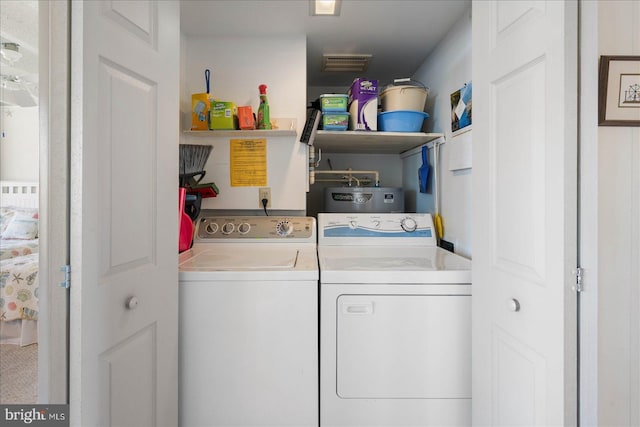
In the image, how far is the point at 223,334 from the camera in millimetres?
1363

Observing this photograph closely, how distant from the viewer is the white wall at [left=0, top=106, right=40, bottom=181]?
0.72m

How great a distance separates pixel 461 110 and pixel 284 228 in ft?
3.97

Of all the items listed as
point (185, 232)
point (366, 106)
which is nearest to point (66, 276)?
point (185, 232)

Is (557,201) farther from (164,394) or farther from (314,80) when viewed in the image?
(314,80)

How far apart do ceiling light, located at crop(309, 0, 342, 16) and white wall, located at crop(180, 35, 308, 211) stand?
299 millimetres

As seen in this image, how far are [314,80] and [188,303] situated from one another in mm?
2100

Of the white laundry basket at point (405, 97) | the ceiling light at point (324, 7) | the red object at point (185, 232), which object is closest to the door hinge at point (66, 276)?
the red object at point (185, 232)

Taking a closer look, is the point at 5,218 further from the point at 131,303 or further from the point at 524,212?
the point at 524,212

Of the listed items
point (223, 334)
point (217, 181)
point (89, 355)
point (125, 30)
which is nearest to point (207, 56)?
point (217, 181)

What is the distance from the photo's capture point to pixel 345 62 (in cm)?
237

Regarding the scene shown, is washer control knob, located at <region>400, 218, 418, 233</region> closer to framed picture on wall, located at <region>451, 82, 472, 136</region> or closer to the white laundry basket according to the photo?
framed picture on wall, located at <region>451, 82, 472, 136</region>

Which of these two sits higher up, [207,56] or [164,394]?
[207,56]

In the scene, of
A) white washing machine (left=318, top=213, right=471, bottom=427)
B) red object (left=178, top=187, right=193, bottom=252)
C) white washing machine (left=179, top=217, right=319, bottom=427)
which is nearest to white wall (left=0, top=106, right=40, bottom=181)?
white washing machine (left=179, top=217, right=319, bottom=427)

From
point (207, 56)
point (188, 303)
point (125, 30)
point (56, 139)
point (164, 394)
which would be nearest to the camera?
point (56, 139)
